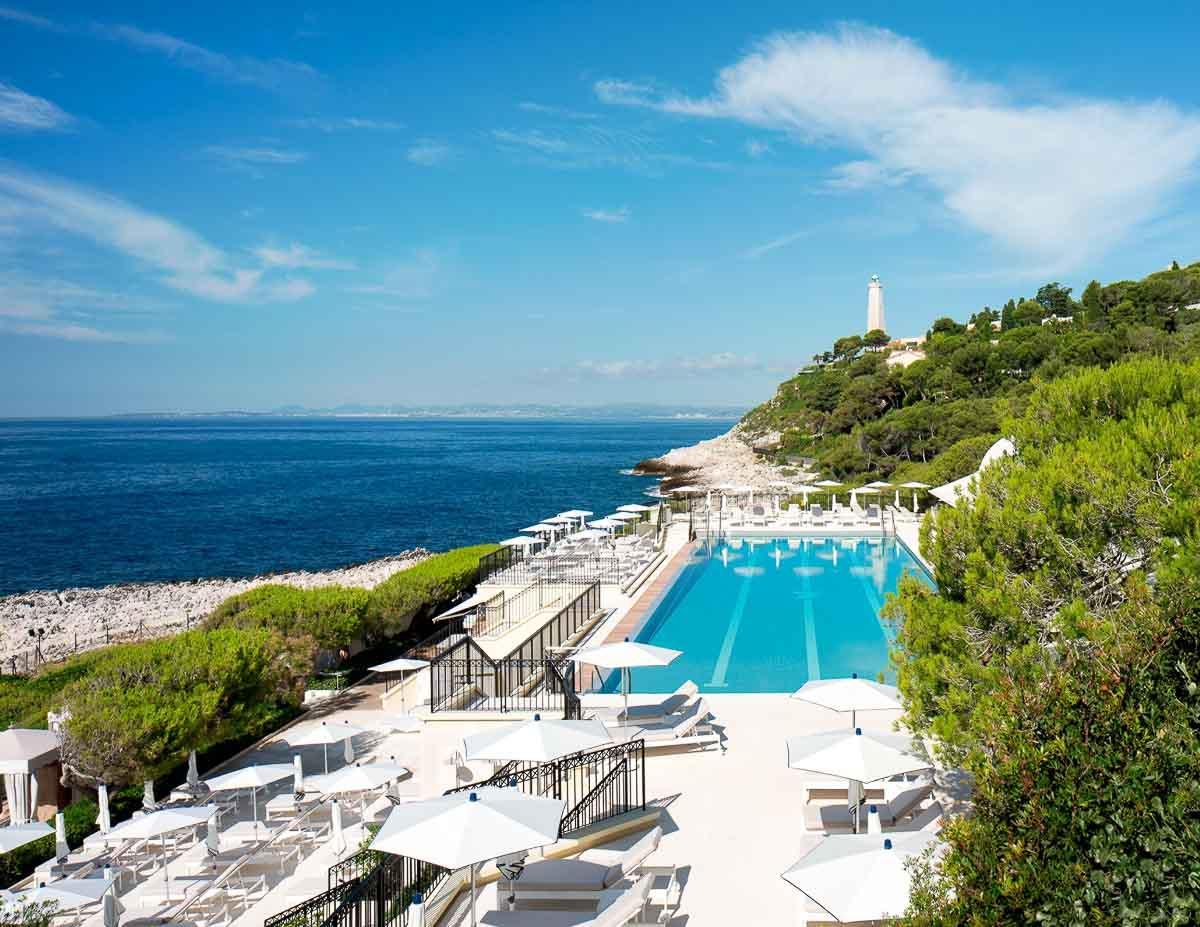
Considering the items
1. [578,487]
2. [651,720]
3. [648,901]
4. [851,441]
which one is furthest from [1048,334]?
[648,901]

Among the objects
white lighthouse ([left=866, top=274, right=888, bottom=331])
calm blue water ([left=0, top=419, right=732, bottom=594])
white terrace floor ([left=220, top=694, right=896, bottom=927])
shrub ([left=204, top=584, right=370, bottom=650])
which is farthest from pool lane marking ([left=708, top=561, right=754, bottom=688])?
white lighthouse ([left=866, top=274, right=888, bottom=331])

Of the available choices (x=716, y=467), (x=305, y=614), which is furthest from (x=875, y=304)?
(x=305, y=614)

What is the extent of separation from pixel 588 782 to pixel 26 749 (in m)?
7.19

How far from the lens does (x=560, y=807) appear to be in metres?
6.63

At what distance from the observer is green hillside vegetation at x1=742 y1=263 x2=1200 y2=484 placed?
152 ft

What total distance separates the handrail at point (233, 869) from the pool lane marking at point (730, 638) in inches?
302

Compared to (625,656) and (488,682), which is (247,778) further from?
(625,656)

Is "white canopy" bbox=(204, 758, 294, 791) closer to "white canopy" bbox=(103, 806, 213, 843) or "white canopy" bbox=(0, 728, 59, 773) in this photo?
"white canopy" bbox=(103, 806, 213, 843)

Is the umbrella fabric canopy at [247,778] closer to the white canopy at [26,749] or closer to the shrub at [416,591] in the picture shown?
the white canopy at [26,749]

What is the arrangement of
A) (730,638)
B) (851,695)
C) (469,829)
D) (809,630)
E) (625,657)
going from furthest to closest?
(809,630) → (730,638) → (625,657) → (851,695) → (469,829)

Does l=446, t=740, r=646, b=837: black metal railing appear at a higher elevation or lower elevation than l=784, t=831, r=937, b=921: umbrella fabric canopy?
lower

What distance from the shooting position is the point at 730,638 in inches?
732

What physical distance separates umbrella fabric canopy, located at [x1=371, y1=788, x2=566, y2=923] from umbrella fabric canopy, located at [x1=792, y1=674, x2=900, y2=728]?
4.05 metres

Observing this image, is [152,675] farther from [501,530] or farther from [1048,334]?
[1048,334]
